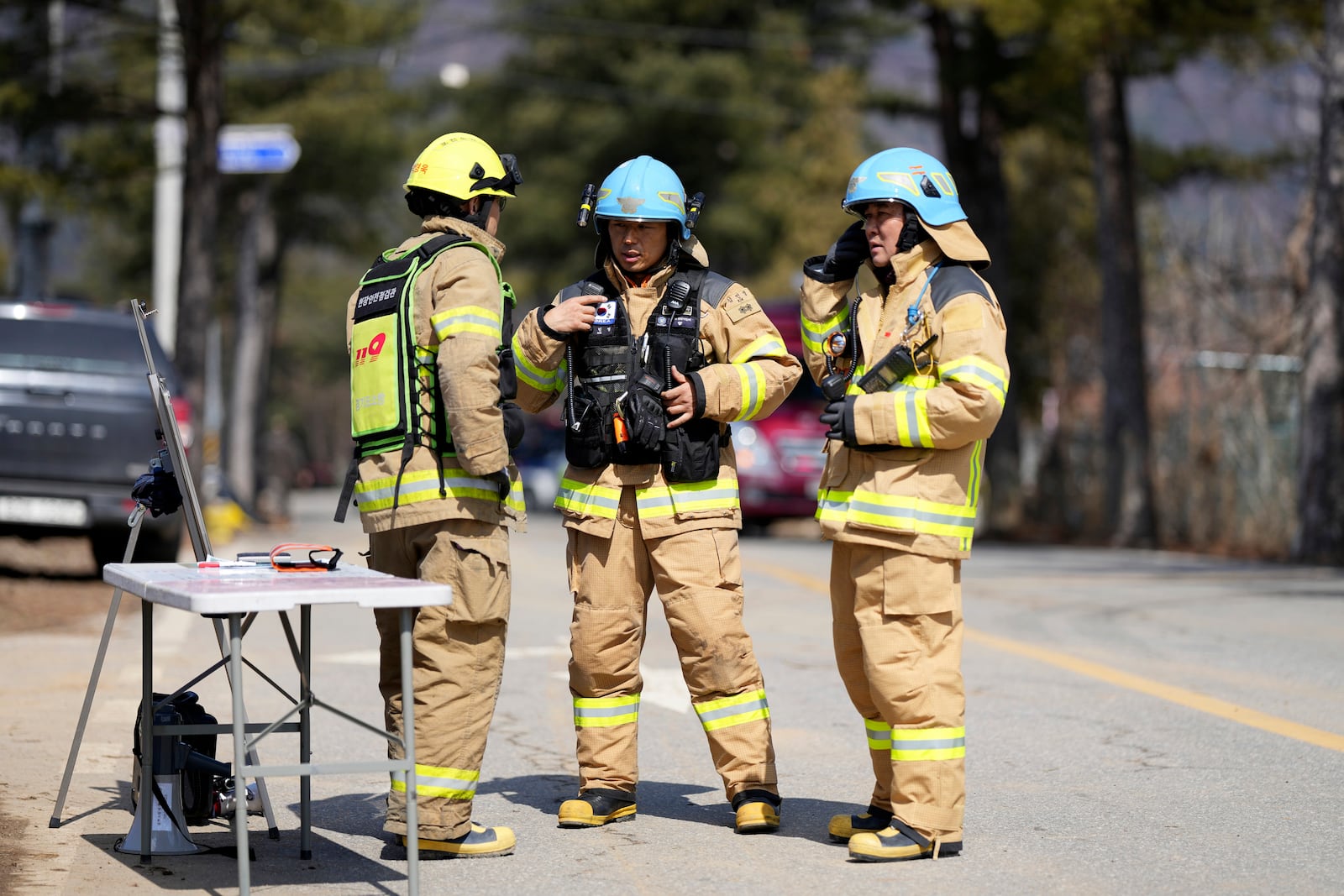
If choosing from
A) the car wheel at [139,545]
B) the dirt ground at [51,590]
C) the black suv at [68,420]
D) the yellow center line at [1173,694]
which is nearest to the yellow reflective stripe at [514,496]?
the yellow center line at [1173,694]

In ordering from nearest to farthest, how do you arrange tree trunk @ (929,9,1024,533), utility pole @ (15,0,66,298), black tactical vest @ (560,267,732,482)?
black tactical vest @ (560,267,732,482)
utility pole @ (15,0,66,298)
tree trunk @ (929,9,1024,533)

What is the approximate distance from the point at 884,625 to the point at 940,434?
59 cm

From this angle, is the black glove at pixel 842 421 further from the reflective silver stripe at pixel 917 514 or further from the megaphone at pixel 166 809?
the megaphone at pixel 166 809

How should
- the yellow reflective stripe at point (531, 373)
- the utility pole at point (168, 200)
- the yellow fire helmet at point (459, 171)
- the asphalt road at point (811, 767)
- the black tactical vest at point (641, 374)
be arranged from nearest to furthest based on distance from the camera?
the asphalt road at point (811, 767)
the yellow fire helmet at point (459, 171)
the black tactical vest at point (641, 374)
the yellow reflective stripe at point (531, 373)
the utility pole at point (168, 200)

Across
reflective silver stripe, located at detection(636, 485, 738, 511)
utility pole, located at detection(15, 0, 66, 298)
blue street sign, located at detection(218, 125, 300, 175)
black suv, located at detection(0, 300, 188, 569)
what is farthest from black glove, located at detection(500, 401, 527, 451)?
blue street sign, located at detection(218, 125, 300, 175)

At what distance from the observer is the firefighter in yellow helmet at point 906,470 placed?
5.27 m

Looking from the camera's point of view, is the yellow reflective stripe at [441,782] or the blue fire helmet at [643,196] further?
the blue fire helmet at [643,196]

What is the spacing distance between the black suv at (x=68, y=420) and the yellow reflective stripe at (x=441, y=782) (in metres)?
7.68

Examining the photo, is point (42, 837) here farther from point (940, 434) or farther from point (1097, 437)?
point (1097, 437)

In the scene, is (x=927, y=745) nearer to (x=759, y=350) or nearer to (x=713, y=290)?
(x=759, y=350)

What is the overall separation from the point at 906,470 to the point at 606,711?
126cm

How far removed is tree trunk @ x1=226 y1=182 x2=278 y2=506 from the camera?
32.2m

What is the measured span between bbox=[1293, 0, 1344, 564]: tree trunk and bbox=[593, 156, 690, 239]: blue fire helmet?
1292 cm

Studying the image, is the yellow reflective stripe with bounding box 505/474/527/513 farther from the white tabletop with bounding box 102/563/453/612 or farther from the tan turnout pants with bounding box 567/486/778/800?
the white tabletop with bounding box 102/563/453/612
